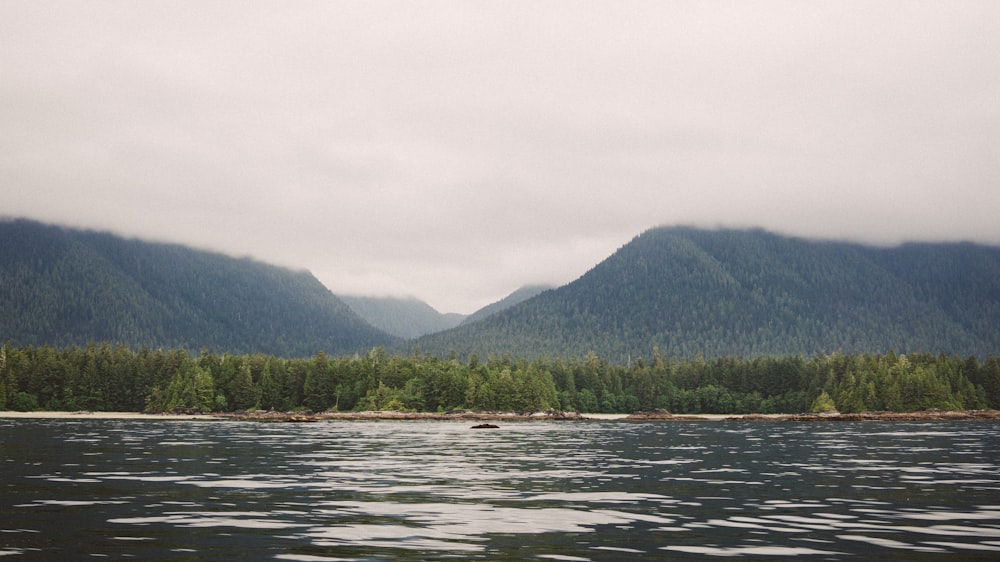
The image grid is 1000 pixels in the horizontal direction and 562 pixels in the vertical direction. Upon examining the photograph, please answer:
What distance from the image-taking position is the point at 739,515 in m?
32.5

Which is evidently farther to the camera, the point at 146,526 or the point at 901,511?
the point at 901,511

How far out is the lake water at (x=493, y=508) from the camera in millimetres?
24938

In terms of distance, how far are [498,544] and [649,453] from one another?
51.3m

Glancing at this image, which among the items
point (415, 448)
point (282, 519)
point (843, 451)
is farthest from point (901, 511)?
point (415, 448)

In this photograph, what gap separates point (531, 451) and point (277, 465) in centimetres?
2797

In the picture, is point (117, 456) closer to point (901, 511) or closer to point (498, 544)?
point (498, 544)

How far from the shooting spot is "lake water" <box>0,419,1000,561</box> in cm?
2494

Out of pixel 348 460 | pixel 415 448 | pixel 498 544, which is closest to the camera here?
pixel 498 544

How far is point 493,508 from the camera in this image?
114 ft

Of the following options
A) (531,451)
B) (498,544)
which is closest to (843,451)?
(531,451)

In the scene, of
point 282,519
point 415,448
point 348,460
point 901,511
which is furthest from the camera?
point 415,448

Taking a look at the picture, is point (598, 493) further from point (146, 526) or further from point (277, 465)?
point (277, 465)

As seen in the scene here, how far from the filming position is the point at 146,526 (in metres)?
28.7

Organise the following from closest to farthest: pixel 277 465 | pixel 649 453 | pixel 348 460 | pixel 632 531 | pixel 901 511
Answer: pixel 632 531 < pixel 901 511 < pixel 277 465 < pixel 348 460 < pixel 649 453
